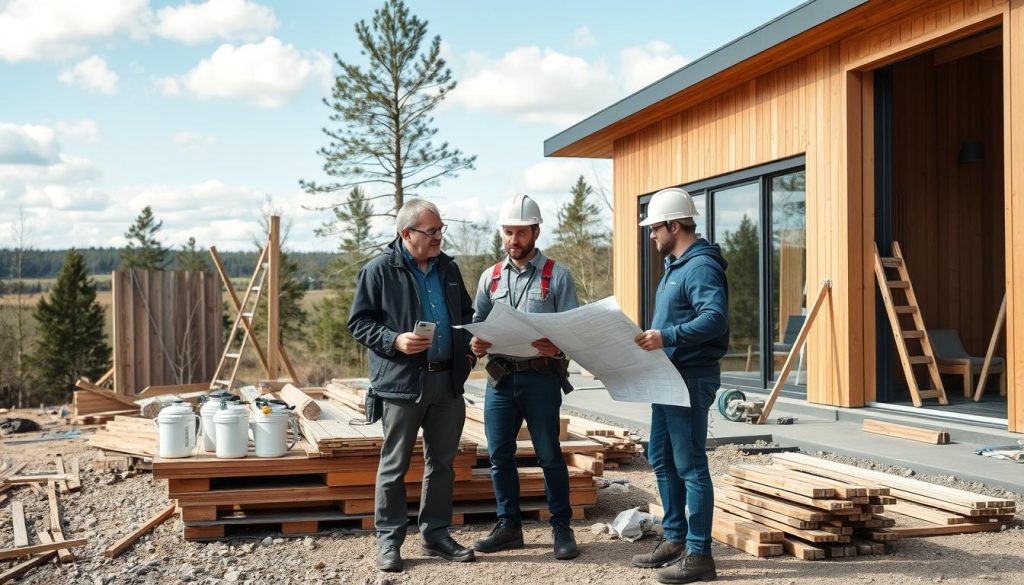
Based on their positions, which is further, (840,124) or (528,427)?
(840,124)

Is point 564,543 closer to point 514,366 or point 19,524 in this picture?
point 514,366

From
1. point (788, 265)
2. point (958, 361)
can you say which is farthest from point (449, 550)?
point (958, 361)

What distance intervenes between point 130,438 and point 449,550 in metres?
4.60

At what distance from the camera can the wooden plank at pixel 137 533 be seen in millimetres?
5266

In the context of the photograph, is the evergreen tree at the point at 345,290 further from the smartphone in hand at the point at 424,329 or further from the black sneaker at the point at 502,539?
the smartphone in hand at the point at 424,329

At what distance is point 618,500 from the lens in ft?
21.3

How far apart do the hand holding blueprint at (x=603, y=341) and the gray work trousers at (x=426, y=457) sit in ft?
1.83

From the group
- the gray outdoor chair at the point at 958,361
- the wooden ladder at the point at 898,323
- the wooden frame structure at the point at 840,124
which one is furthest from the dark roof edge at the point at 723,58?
the gray outdoor chair at the point at 958,361

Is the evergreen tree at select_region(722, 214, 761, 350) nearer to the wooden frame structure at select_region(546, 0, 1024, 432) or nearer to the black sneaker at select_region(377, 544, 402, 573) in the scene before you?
the wooden frame structure at select_region(546, 0, 1024, 432)

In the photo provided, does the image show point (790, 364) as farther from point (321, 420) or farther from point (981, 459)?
point (321, 420)

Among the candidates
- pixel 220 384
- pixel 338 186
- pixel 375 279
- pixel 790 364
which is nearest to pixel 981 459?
pixel 790 364

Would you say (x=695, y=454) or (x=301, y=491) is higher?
(x=695, y=454)

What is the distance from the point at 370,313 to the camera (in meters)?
4.89

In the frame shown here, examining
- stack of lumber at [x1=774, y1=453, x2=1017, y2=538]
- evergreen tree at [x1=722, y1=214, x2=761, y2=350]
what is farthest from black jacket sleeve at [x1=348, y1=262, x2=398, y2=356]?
evergreen tree at [x1=722, y1=214, x2=761, y2=350]
